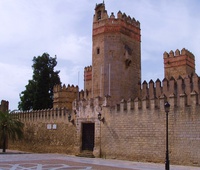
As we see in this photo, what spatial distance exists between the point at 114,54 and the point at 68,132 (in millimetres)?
6216

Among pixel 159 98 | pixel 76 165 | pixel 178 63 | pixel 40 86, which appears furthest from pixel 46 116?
pixel 178 63

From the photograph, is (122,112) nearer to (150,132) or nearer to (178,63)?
(150,132)

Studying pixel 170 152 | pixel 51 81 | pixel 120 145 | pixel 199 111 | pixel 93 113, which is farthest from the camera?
pixel 51 81

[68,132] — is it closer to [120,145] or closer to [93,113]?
[93,113]

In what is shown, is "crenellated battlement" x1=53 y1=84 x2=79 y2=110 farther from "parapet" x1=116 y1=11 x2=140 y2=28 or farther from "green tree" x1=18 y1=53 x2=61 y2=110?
"parapet" x1=116 y1=11 x2=140 y2=28

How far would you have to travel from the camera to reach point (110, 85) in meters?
20.5

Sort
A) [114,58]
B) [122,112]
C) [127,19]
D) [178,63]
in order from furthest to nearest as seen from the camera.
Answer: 1. [178,63]
2. [127,19]
3. [114,58]
4. [122,112]

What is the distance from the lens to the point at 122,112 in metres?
16.7

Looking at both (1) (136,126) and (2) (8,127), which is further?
(2) (8,127)

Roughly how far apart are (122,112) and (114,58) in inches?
206

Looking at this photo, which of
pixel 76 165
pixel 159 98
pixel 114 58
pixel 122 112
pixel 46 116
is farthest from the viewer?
pixel 46 116

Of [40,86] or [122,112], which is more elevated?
[40,86]

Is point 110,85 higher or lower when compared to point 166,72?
lower

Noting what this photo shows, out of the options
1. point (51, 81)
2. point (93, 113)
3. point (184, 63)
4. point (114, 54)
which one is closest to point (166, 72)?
point (184, 63)
